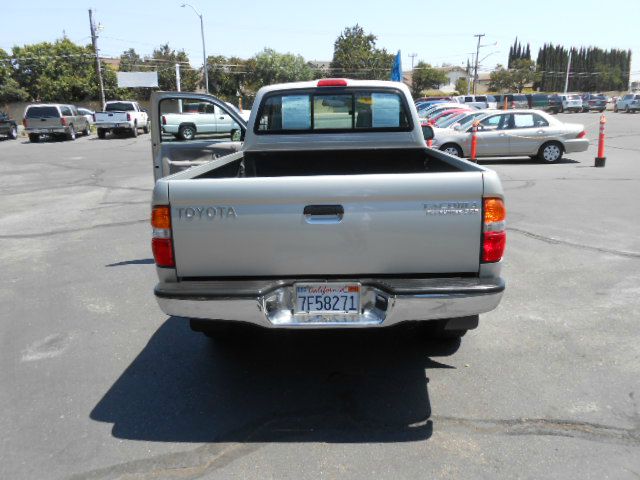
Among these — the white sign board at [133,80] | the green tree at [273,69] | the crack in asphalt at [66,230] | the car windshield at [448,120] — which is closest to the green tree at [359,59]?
the green tree at [273,69]

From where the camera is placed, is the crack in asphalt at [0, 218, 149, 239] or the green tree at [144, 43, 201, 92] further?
the green tree at [144, 43, 201, 92]

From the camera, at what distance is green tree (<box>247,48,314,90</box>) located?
Answer: 259ft

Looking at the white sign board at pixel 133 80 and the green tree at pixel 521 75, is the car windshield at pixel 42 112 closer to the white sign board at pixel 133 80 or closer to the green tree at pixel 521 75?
the white sign board at pixel 133 80

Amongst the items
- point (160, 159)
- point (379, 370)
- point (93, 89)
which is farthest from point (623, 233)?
point (93, 89)

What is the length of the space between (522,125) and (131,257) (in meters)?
13.0

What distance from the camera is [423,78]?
4082 inches

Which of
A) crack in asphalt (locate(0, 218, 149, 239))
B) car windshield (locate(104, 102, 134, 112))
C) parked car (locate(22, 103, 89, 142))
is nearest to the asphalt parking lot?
crack in asphalt (locate(0, 218, 149, 239))

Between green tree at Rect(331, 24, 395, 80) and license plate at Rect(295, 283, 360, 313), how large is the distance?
8229 cm

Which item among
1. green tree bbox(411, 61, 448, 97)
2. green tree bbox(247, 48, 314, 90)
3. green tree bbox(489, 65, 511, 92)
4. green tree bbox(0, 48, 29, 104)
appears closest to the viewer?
green tree bbox(0, 48, 29, 104)

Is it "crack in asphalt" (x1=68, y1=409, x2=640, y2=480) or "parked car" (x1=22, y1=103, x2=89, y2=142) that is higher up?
"parked car" (x1=22, y1=103, x2=89, y2=142)

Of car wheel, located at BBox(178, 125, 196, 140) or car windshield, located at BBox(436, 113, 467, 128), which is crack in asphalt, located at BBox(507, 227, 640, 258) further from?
car wheel, located at BBox(178, 125, 196, 140)

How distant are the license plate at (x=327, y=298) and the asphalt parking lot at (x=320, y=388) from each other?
0.68 metres

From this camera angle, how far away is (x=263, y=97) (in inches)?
212

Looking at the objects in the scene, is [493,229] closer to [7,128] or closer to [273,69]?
[7,128]
